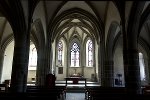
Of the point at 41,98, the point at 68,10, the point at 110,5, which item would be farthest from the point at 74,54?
the point at 41,98

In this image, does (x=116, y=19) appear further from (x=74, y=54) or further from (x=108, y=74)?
(x=74, y=54)

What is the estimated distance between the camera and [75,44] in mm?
26109

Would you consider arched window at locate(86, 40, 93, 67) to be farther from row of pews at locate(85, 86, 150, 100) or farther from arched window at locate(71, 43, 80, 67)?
row of pews at locate(85, 86, 150, 100)

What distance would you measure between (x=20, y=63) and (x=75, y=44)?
56.9ft

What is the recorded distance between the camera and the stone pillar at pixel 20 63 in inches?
348

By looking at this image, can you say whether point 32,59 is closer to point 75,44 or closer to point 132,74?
point 75,44

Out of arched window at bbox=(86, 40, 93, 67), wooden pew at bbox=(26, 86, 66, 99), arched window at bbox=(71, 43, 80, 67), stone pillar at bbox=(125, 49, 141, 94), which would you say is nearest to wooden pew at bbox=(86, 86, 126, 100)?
stone pillar at bbox=(125, 49, 141, 94)

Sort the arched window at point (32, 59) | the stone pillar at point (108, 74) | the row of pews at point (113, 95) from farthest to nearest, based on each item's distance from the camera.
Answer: the arched window at point (32, 59) → the stone pillar at point (108, 74) → the row of pews at point (113, 95)

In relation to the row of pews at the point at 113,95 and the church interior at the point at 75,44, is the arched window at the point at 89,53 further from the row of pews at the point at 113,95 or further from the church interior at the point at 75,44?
the row of pews at the point at 113,95

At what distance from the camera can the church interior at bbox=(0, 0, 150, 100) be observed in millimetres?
9047

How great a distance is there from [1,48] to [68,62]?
10588 millimetres

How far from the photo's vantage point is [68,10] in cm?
1583

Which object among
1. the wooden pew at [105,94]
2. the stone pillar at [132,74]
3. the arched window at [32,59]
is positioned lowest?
the wooden pew at [105,94]

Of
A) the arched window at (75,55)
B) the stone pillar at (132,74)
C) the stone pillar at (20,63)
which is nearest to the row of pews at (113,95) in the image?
the stone pillar at (132,74)
